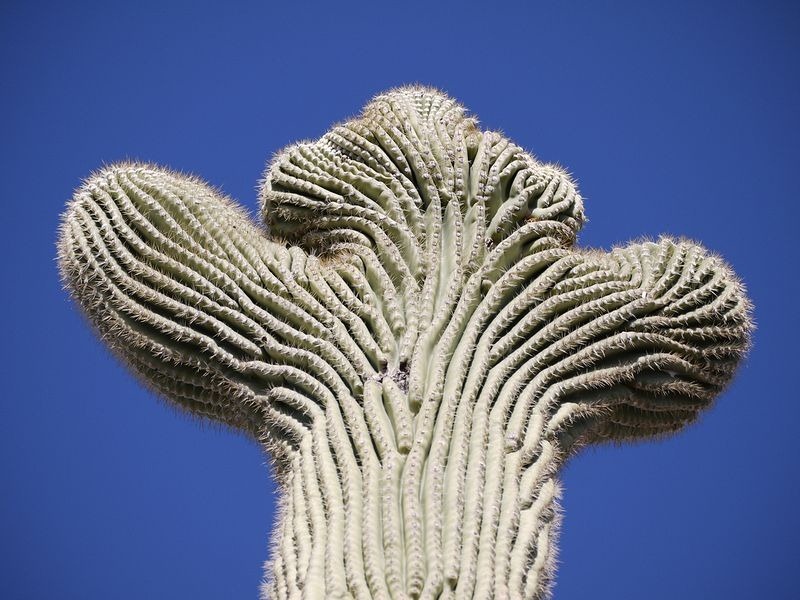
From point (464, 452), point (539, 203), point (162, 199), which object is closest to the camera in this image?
point (464, 452)

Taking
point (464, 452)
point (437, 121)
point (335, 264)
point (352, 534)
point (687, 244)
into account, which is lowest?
point (352, 534)

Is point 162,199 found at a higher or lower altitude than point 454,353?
higher

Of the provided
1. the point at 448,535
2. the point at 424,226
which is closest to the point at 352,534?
the point at 448,535

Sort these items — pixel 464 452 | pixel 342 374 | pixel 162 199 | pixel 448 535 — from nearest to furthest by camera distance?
pixel 448 535, pixel 464 452, pixel 342 374, pixel 162 199

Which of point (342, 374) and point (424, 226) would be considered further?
point (424, 226)

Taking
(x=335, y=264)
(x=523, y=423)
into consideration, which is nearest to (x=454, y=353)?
(x=523, y=423)

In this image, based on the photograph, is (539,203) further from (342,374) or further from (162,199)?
(162,199)
